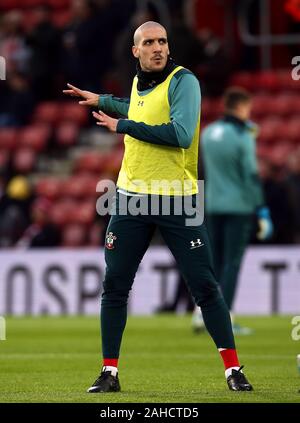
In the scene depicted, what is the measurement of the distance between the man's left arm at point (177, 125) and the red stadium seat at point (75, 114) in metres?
13.4

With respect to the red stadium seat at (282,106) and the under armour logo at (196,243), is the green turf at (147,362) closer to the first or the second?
the under armour logo at (196,243)

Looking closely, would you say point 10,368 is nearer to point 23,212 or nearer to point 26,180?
point 23,212

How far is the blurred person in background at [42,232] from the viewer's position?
1859 cm

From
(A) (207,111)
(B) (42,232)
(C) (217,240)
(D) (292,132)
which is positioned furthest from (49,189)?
(C) (217,240)

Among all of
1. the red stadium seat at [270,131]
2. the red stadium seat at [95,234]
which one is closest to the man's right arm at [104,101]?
the red stadium seat at [95,234]

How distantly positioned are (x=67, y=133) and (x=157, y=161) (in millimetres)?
13337

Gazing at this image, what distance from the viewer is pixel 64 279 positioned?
1741cm

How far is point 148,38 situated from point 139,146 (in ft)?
2.19

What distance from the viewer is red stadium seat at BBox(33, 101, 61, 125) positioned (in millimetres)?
21938

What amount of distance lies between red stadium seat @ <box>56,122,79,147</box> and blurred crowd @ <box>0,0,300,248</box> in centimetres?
30

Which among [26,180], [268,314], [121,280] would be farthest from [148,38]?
[26,180]

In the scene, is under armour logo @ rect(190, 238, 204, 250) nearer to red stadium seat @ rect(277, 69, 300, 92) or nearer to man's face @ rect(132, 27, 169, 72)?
man's face @ rect(132, 27, 169, 72)

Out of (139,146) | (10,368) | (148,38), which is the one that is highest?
(148,38)

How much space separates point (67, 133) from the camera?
21.6m
